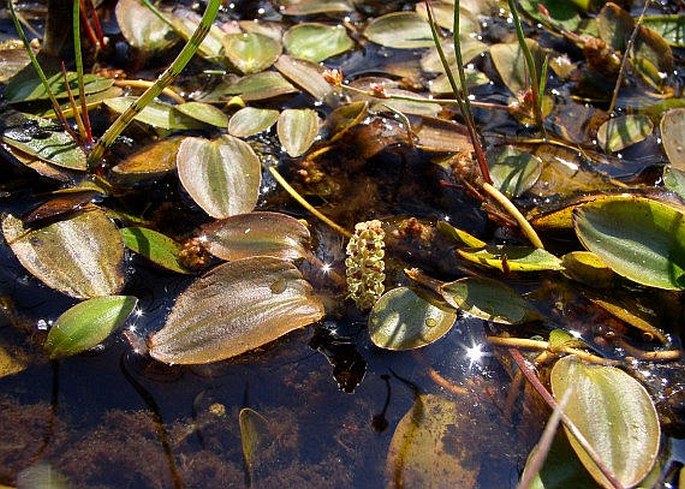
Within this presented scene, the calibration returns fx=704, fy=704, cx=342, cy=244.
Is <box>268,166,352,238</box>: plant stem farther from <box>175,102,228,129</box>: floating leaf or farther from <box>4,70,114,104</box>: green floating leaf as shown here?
<box>4,70,114,104</box>: green floating leaf

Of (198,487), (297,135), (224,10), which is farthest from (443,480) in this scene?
(224,10)

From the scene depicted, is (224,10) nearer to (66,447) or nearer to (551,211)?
(551,211)

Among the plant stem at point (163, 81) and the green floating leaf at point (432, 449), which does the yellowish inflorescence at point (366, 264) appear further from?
the plant stem at point (163, 81)

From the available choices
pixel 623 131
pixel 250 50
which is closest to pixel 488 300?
pixel 623 131

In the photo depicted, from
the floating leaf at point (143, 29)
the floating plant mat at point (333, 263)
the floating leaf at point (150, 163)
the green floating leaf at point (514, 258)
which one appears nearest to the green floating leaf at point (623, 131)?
the floating plant mat at point (333, 263)

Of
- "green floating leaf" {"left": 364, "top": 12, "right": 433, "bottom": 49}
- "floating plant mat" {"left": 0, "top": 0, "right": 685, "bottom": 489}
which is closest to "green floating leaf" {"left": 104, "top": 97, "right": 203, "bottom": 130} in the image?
"floating plant mat" {"left": 0, "top": 0, "right": 685, "bottom": 489}

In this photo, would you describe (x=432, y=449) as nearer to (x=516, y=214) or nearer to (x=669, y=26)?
(x=516, y=214)
